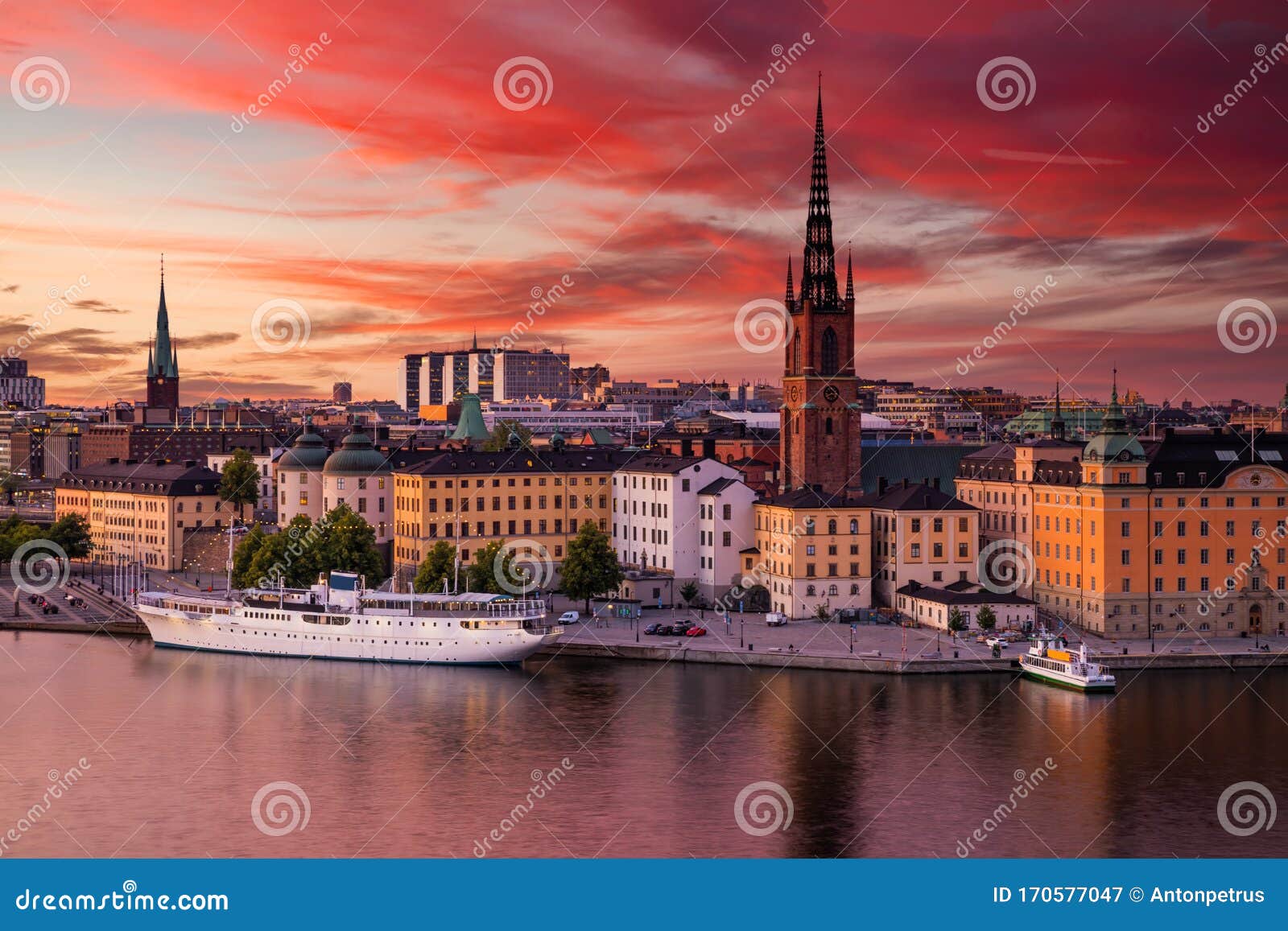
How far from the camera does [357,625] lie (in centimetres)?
4644

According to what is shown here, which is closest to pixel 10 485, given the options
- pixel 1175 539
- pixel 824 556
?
pixel 824 556

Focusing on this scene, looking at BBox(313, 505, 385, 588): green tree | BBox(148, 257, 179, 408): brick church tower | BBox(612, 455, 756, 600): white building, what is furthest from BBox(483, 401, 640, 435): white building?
BBox(313, 505, 385, 588): green tree

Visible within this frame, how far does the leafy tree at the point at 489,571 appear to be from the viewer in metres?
50.8

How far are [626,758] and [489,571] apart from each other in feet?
63.4

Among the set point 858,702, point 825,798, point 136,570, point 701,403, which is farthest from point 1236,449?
point 701,403

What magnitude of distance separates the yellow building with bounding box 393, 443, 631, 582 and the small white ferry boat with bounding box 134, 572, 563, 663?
7550 millimetres

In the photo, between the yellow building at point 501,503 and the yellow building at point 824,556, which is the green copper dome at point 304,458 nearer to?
the yellow building at point 501,503

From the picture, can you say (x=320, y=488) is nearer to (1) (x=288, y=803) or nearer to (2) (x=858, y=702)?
(2) (x=858, y=702)

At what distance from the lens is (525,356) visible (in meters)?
195

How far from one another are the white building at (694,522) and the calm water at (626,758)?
9.31 m

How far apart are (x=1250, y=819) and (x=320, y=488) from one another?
42.0 meters

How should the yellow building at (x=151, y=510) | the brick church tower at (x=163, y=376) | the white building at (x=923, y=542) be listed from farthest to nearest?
the brick church tower at (x=163, y=376), the yellow building at (x=151, y=510), the white building at (x=923, y=542)

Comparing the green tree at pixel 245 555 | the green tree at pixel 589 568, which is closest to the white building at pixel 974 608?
the green tree at pixel 589 568

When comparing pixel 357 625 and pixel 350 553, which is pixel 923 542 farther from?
pixel 350 553
